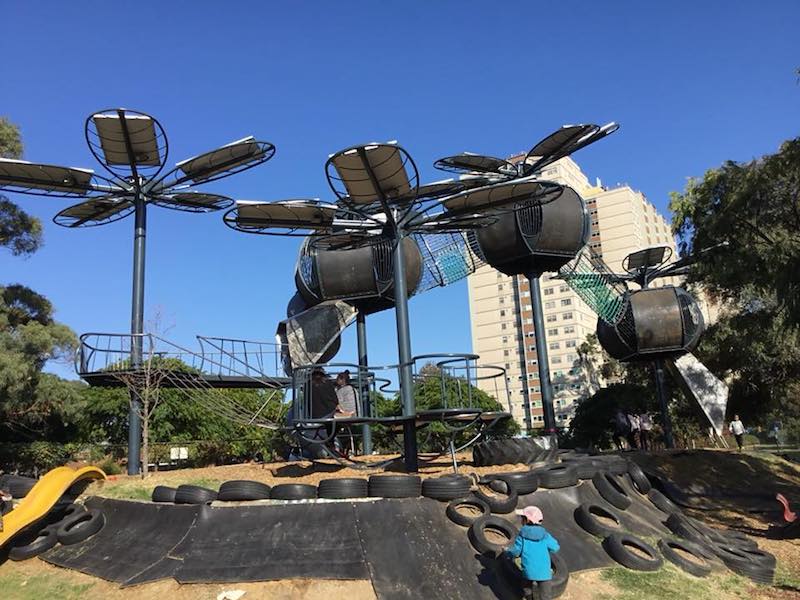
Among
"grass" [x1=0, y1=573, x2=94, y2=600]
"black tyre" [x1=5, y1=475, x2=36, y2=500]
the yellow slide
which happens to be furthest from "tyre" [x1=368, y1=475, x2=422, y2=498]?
"black tyre" [x1=5, y1=475, x2=36, y2=500]

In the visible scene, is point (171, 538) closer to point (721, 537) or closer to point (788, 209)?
point (721, 537)

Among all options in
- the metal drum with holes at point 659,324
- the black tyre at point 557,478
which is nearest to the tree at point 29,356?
the black tyre at point 557,478

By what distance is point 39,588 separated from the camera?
9.27 meters

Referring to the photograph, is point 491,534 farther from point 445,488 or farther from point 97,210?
point 97,210

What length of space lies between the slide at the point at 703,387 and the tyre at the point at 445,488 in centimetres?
2136

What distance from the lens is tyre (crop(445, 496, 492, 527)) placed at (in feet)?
31.6

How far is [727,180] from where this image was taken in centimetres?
1989

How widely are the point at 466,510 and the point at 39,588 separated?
251 inches

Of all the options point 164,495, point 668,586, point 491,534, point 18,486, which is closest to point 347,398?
point 164,495

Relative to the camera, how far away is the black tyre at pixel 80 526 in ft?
34.6

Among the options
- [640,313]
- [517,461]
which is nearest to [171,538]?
[517,461]

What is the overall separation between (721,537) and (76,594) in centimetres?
1093

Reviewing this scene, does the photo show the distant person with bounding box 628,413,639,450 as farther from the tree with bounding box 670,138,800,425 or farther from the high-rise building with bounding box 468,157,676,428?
the high-rise building with bounding box 468,157,676,428

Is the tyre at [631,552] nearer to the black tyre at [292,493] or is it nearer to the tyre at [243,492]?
the black tyre at [292,493]
